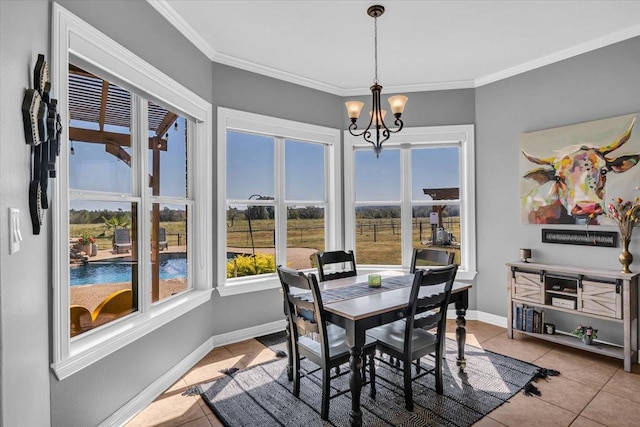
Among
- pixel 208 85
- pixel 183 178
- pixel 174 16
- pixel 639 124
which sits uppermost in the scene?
pixel 174 16

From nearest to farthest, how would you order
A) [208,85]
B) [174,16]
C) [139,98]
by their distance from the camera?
[139,98], [174,16], [208,85]

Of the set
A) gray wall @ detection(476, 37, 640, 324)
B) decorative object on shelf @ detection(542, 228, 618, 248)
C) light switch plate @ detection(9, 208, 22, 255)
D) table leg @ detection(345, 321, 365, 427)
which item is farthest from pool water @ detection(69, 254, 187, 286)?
decorative object on shelf @ detection(542, 228, 618, 248)

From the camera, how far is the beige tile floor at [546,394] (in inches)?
88.4

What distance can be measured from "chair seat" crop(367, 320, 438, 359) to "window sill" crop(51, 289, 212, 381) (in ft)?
5.09

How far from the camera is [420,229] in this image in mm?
4508

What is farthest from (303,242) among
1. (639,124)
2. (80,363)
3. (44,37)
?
(639,124)

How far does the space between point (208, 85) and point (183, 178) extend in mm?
967

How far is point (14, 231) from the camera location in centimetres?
117

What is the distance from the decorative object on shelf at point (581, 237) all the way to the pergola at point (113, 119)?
3.82 m

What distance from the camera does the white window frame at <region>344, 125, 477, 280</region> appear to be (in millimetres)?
4293

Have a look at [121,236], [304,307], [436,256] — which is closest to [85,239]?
[121,236]

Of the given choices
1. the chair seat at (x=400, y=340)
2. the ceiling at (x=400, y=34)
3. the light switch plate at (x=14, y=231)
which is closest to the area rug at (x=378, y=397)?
the chair seat at (x=400, y=340)

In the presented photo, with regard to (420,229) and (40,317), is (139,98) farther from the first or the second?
(420,229)

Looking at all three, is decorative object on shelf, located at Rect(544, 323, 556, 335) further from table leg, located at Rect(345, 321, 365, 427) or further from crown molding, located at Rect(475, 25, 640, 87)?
crown molding, located at Rect(475, 25, 640, 87)
